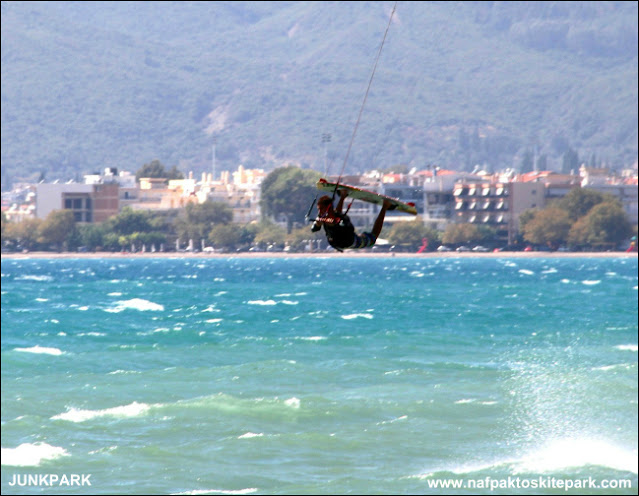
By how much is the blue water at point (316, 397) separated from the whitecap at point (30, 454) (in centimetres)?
13

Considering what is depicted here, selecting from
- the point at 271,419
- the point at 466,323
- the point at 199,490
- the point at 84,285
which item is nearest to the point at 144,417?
the point at 271,419


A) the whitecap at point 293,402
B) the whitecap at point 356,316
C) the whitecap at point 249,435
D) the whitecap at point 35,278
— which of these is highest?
the whitecap at point 293,402

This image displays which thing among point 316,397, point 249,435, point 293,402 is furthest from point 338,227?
point 316,397

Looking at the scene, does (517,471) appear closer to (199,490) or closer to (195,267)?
(199,490)

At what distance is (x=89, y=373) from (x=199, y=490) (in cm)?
2710

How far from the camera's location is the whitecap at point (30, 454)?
1731 inches

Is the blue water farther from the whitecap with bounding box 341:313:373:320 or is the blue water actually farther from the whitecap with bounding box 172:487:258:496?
the whitecap with bounding box 341:313:373:320

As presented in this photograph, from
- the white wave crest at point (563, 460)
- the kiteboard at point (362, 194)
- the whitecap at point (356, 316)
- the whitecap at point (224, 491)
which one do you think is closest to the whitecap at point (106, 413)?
the whitecap at point (224, 491)

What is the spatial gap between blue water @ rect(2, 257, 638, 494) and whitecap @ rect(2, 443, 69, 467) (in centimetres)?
13

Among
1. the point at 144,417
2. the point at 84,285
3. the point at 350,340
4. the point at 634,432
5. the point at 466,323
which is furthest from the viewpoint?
the point at 84,285

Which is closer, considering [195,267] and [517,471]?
[517,471]

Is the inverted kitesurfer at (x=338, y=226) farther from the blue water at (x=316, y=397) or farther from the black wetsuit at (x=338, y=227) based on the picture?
the blue water at (x=316, y=397)

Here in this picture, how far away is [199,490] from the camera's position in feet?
131

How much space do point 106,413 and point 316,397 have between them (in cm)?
991
